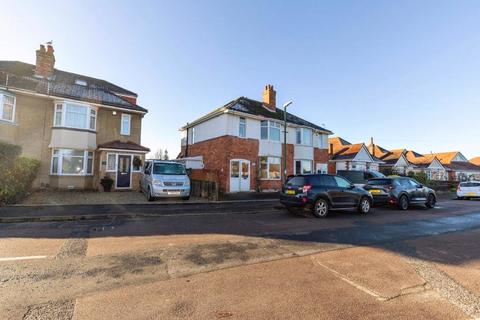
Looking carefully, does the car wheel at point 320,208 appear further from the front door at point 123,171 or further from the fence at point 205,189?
the front door at point 123,171

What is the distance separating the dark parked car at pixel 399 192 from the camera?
12.9 m

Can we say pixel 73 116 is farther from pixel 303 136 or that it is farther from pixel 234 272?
pixel 303 136

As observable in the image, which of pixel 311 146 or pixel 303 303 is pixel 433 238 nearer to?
pixel 303 303

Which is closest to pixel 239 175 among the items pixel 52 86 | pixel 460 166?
pixel 52 86

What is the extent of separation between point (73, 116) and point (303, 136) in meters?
17.9

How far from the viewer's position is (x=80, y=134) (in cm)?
1669

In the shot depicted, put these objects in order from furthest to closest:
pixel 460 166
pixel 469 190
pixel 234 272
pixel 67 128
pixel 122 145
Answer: pixel 460 166 → pixel 469 190 → pixel 122 145 → pixel 67 128 → pixel 234 272

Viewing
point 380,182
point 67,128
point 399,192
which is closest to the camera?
point 399,192

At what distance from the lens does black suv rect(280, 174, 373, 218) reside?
32.9 feet

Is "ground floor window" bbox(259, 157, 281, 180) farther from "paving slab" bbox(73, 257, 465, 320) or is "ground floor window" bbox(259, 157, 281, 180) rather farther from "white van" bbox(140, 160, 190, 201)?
"paving slab" bbox(73, 257, 465, 320)

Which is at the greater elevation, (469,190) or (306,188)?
(306,188)

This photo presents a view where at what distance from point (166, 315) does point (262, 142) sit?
1817 centimetres

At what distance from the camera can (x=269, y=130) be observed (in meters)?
20.9

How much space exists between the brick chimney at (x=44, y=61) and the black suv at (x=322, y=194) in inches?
762
